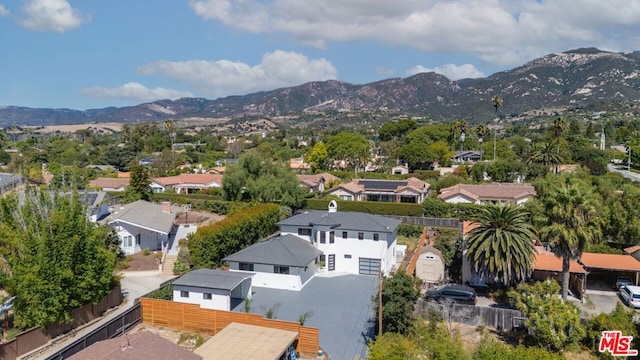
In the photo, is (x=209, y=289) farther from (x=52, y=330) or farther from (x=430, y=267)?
(x=430, y=267)

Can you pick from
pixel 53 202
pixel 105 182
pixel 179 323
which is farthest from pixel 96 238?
pixel 105 182

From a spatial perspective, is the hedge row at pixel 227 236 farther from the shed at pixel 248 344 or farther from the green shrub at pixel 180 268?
the shed at pixel 248 344

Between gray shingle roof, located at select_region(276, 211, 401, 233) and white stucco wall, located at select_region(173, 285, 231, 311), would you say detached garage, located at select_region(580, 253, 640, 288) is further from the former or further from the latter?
white stucco wall, located at select_region(173, 285, 231, 311)

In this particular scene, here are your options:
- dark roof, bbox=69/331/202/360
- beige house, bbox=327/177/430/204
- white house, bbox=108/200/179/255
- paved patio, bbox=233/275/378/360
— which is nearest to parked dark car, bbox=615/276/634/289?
paved patio, bbox=233/275/378/360

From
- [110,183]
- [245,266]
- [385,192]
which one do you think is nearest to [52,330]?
[245,266]

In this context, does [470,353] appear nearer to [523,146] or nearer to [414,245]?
[414,245]

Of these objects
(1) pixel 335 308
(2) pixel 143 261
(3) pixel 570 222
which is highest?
(3) pixel 570 222
